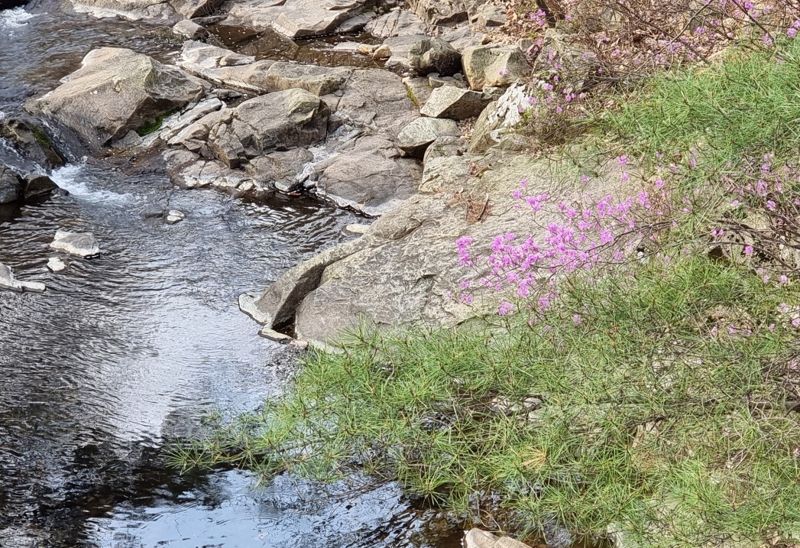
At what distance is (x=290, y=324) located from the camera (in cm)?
852

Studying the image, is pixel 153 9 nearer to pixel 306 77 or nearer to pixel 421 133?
pixel 306 77

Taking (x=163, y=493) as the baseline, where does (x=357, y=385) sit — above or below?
above

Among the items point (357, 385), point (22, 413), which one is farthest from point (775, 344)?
point (22, 413)

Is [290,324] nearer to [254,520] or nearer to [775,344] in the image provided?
[254,520]

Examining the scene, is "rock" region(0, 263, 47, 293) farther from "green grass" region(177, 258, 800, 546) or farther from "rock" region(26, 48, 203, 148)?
"green grass" region(177, 258, 800, 546)

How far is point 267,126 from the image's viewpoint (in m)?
11.9

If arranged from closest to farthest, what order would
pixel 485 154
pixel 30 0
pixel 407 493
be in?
→ pixel 407 493, pixel 485 154, pixel 30 0

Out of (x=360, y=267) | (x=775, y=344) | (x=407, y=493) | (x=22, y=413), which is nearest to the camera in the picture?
(x=775, y=344)

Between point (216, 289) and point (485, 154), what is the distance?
3007 mm

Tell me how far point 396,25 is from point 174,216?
23.5 ft

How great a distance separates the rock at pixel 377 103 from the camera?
12.4 meters

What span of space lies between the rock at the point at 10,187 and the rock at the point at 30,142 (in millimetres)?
851

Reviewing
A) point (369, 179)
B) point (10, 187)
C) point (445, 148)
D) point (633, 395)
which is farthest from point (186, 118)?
point (633, 395)

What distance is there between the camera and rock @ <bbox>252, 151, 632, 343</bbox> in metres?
7.77
